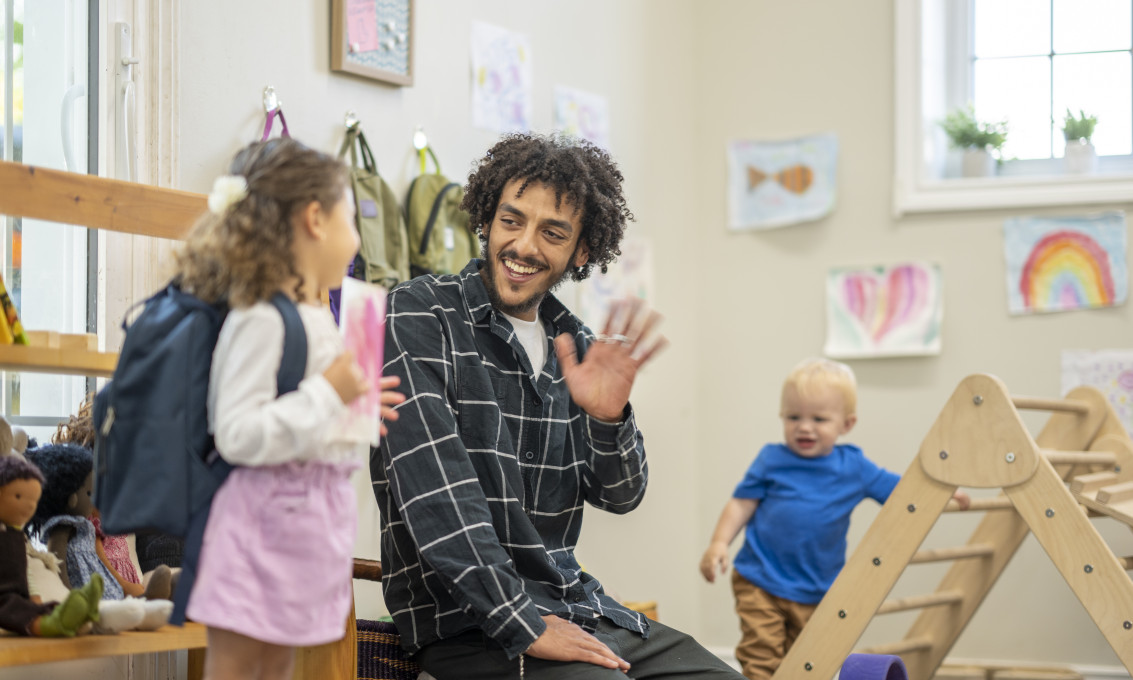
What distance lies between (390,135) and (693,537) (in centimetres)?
161

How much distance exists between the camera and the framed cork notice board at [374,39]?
240cm

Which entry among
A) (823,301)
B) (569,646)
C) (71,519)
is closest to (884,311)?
(823,301)

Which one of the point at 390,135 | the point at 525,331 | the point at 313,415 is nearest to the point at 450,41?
the point at 390,135

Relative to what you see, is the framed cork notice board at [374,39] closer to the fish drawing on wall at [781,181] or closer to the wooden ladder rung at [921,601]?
the fish drawing on wall at [781,181]

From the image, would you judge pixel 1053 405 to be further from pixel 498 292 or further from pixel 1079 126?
pixel 498 292

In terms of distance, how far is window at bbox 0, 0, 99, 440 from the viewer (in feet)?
6.16

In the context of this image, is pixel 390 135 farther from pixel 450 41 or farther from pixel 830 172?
pixel 830 172

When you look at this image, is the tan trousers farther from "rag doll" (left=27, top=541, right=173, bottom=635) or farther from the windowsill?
"rag doll" (left=27, top=541, right=173, bottom=635)

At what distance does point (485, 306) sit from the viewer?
1.81 m

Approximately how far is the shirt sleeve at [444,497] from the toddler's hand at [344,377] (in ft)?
1.86

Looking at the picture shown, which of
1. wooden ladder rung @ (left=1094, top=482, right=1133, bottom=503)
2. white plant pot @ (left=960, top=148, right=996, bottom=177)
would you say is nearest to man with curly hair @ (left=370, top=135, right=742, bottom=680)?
wooden ladder rung @ (left=1094, top=482, right=1133, bottom=503)

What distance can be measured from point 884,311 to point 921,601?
983 mm

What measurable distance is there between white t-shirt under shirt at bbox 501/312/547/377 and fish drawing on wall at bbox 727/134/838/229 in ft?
5.50

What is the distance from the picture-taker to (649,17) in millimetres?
3402
